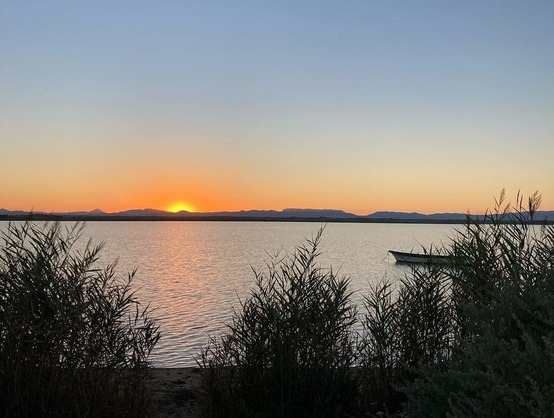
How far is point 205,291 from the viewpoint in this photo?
1581 inches

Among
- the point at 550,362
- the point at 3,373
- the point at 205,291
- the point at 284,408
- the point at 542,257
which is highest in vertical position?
the point at 542,257

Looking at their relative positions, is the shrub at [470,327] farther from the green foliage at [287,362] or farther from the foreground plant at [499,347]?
the green foliage at [287,362]

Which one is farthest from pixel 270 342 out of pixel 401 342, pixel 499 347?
pixel 499 347

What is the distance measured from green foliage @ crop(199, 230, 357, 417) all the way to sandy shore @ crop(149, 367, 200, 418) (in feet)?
2.69

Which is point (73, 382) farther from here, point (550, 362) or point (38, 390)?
point (550, 362)

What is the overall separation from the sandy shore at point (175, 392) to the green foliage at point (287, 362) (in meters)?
0.82

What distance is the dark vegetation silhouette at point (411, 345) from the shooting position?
5.81 metres

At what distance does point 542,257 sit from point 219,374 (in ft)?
18.4

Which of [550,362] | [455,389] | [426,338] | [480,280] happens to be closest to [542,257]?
[480,280]

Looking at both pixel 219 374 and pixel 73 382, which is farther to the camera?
pixel 219 374

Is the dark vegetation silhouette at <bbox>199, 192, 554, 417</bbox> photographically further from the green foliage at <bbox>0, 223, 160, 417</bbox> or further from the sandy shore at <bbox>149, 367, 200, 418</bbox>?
the green foliage at <bbox>0, 223, 160, 417</bbox>

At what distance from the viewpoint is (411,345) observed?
9.70 metres

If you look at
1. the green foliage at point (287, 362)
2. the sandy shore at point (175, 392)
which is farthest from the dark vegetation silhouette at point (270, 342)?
the sandy shore at point (175, 392)

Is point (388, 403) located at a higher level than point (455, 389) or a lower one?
lower
